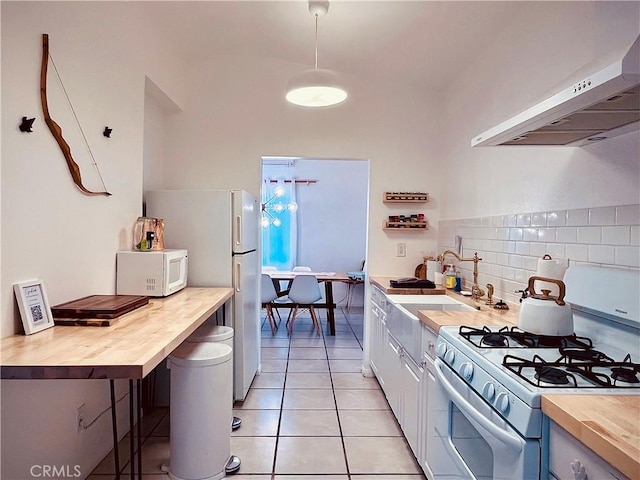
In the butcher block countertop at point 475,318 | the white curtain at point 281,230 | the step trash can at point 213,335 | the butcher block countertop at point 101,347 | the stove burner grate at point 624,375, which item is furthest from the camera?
the white curtain at point 281,230

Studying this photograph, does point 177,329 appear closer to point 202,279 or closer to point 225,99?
point 202,279

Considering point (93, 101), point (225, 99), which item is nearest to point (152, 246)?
point (93, 101)

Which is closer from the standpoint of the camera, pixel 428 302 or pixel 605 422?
pixel 605 422

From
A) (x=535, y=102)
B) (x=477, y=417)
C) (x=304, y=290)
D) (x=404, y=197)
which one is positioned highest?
(x=535, y=102)

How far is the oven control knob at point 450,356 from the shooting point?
154 cm

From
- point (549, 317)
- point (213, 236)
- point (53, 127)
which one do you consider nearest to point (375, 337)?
point (213, 236)

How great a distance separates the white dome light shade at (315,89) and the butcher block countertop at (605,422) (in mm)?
1878

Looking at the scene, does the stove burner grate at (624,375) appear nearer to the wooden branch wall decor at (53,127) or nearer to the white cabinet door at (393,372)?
the white cabinet door at (393,372)

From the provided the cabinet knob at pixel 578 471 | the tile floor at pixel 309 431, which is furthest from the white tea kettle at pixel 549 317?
the tile floor at pixel 309 431

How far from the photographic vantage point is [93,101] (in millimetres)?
2111

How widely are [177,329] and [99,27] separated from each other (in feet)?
5.79

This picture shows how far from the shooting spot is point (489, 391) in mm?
1208

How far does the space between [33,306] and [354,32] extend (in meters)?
2.64

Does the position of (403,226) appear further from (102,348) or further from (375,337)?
(102,348)
